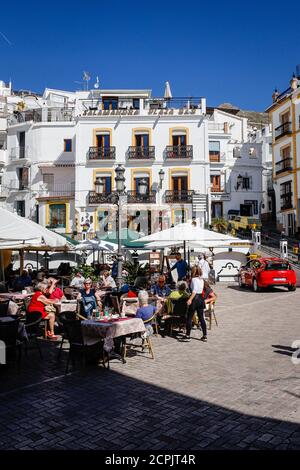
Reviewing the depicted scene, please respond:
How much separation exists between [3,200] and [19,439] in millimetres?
34518

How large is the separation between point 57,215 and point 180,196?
10.2m

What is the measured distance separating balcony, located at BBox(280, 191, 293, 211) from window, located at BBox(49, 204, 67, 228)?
1838 centimetres

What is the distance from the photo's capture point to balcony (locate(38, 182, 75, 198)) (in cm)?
3456

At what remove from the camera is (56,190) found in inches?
1377

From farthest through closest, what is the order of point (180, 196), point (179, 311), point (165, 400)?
point (180, 196)
point (179, 311)
point (165, 400)

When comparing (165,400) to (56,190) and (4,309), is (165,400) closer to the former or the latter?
(4,309)

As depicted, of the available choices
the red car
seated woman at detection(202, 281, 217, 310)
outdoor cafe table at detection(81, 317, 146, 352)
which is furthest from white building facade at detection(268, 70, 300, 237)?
outdoor cafe table at detection(81, 317, 146, 352)

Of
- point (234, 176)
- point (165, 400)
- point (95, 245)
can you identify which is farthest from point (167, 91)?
point (165, 400)

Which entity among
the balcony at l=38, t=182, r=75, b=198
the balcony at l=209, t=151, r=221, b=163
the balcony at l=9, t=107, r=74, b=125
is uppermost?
the balcony at l=9, t=107, r=74, b=125

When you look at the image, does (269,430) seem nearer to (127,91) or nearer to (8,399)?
(8,399)

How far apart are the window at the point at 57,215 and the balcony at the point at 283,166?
732 inches

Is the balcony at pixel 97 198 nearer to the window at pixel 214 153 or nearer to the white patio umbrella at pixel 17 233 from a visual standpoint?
the window at pixel 214 153

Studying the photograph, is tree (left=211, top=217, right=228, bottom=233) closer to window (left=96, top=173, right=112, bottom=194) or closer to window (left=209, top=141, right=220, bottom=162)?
window (left=96, top=173, right=112, bottom=194)

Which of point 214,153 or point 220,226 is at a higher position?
point 214,153
